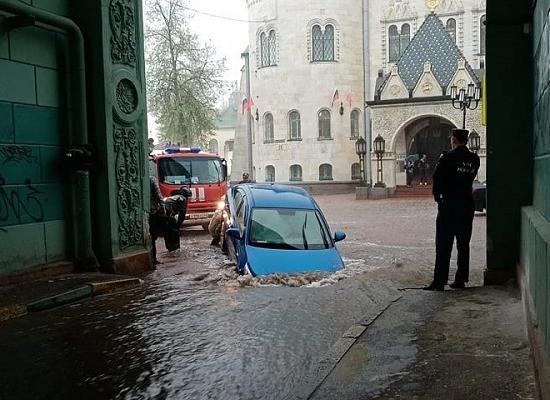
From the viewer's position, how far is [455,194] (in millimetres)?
7871

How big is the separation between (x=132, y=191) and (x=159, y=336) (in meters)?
4.48

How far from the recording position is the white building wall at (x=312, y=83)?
42688mm

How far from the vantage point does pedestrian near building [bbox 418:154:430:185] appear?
37.2 meters

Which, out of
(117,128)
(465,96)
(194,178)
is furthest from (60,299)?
(465,96)

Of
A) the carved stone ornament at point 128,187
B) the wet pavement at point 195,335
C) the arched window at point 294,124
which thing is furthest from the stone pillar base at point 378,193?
the carved stone ornament at point 128,187

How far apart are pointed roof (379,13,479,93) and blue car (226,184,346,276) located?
2660 centimetres

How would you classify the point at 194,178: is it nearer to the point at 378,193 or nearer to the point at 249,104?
the point at 378,193

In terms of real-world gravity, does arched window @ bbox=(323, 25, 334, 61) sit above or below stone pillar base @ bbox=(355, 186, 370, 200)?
above

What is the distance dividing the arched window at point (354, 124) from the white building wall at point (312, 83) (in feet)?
1.29

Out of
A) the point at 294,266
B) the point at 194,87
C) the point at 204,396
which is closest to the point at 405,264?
the point at 294,266

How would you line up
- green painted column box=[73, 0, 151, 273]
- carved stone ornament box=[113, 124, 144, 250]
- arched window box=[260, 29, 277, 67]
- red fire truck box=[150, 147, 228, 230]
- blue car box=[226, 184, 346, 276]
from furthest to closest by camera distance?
arched window box=[260, 29, 277, 67] < red fire truck box=[150, 147, 228, 230] < carved stone ornament box=[113, 124, 144, 250] < blue car box=[226, 184, 346, 276] < green painted column box=[73, 0, 151, 273]

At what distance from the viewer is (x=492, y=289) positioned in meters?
7.59

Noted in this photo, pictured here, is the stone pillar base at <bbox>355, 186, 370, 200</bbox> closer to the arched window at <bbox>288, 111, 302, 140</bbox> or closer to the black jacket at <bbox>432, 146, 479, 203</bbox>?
the arched window at <bbox>288, 111, 302, 140</bbox>

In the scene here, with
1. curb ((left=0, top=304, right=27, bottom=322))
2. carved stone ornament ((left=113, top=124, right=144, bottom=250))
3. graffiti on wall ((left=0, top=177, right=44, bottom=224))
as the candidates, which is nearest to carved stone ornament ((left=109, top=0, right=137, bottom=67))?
carved stone ornament ((left=113, top=124, right=144, bottom=250))
